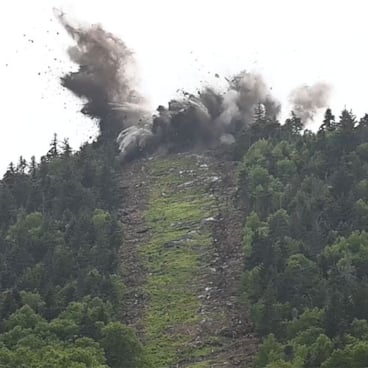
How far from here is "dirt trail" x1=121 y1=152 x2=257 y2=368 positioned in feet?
368

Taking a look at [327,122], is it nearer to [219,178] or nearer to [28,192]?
[219,178]

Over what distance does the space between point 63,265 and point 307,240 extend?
32958 millimetres

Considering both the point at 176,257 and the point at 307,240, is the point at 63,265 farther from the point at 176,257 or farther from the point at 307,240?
the point at 307,240

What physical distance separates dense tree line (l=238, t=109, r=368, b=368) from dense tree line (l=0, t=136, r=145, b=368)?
17.3 meters

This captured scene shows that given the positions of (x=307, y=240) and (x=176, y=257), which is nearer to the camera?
(x=307, y=240)

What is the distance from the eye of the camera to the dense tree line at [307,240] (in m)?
96.6

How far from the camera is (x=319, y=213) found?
136000 millimetres

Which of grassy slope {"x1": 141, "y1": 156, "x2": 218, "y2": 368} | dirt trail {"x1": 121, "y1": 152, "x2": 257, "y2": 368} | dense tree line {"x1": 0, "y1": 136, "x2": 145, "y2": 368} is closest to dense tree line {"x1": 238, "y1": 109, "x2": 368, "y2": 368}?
dirt trail {"x1": 121, "y1": 152, "x2": 257, "y2": 368}

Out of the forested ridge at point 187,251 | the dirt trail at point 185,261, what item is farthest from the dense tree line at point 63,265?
the dirt trail at point 185,261

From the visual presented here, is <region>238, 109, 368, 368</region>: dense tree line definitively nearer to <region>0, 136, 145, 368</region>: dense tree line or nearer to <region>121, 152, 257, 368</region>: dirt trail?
<region>121, 152, 257, 368</region>: dirt trail

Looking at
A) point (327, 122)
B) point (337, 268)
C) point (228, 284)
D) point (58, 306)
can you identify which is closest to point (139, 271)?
point (228, 284)

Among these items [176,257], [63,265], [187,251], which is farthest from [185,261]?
[63,265]

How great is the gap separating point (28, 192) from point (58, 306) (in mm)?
61381

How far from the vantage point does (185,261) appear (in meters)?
141
